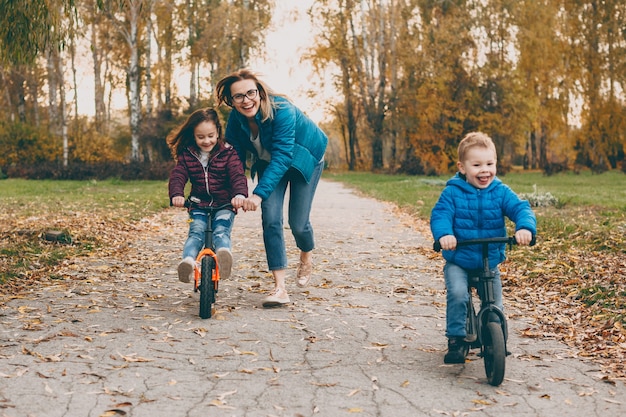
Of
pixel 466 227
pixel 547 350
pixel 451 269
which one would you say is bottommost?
pixel 547 350

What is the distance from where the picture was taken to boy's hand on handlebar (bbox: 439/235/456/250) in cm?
406

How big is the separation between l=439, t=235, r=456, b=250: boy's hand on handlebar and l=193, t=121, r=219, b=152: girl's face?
2424 mm

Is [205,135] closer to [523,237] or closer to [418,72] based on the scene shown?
[523,237]

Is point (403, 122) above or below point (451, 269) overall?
above

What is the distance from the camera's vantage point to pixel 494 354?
3932mm

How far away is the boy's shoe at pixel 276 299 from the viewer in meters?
6.00

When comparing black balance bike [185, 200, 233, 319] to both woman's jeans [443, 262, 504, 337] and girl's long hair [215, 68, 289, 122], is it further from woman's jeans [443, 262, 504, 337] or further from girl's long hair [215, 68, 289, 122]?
woman's jeans [443, 262, 504, 337]

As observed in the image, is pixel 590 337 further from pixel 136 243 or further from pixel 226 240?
pixel 136 243

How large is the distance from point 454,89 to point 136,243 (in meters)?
30.7

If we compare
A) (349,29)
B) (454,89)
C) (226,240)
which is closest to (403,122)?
(454,89)

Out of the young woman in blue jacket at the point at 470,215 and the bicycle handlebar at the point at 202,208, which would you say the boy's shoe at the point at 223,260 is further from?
the young woman in blue jacket at the point at 470,215

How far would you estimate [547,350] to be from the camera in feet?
16.0

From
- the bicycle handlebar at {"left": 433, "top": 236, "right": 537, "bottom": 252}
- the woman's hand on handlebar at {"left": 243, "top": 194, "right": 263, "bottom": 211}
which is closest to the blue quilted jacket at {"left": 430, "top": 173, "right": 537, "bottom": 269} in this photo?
the bicycle handlebar at {"left": 433, "top": 236, "right": 537, "bottom": 252}

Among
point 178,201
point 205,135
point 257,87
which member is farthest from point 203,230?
point 257,87
